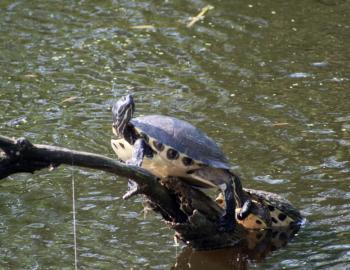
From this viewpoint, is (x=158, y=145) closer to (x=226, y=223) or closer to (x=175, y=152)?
(x=175, y=152)

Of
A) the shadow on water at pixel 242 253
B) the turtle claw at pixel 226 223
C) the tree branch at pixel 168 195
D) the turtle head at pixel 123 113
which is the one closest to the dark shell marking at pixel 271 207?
the tree branch at pixel 168 195

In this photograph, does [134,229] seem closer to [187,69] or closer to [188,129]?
[188,129]

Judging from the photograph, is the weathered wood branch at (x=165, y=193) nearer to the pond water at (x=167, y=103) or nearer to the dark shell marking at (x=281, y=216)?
the pond water at (x=167, y=103)

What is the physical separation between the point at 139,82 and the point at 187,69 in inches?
25.6

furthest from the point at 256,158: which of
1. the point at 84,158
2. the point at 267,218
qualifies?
the point at 84,158

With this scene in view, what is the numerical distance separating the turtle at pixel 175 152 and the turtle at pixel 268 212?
21 cm

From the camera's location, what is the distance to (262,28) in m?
10.5

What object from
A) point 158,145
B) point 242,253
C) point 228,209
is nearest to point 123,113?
point 158,145

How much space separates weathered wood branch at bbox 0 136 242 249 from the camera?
15.5 feet

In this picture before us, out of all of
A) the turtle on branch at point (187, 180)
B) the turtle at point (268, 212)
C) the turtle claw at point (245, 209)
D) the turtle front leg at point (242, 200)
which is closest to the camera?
the turtle on branch at point (187, 180)

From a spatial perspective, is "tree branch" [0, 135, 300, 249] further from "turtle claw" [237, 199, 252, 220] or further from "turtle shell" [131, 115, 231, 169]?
"turtle shell" [131, 115, 231, 169]

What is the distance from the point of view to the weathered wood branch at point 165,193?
4.71 meters

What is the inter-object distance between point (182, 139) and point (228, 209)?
0.59m

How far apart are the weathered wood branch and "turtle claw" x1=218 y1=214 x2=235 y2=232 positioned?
0.10 ft
